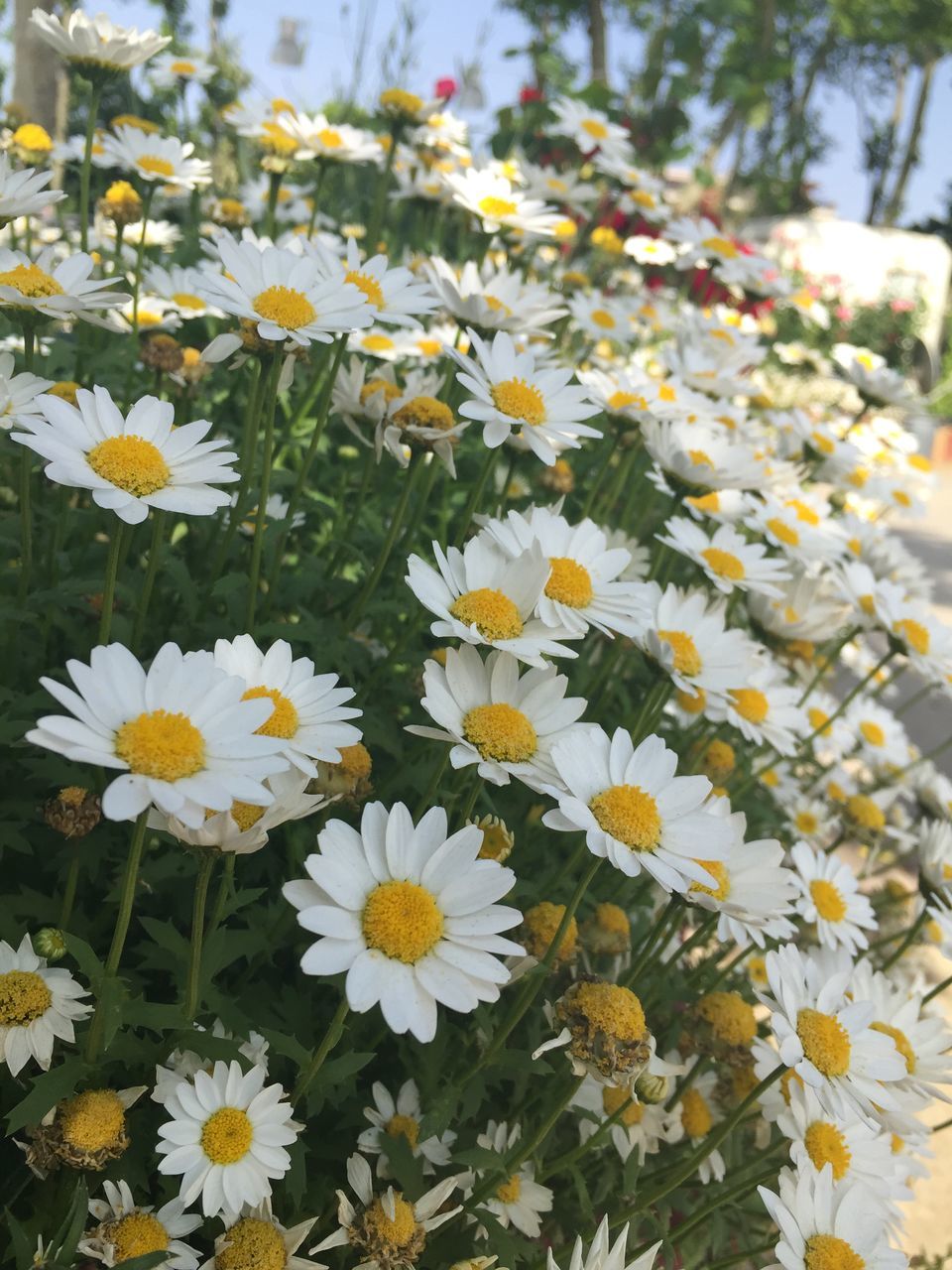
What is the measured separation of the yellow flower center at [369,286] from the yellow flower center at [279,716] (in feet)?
2.62

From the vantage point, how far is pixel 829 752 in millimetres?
2936

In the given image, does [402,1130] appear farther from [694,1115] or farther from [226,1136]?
[694,1115]

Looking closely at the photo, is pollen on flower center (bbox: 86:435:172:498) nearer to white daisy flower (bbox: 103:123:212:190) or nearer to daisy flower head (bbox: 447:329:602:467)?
daisy flower head (bbox: 447:329:602:467)

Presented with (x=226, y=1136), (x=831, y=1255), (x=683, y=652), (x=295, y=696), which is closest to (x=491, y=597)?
(x=295, y=696)

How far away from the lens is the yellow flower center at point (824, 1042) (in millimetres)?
1188

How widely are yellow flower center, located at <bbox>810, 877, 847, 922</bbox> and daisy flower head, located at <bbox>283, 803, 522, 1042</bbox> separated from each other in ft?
2.86

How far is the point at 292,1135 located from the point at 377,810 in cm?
39

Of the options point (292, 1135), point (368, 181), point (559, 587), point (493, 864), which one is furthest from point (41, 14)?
point (368, 181)

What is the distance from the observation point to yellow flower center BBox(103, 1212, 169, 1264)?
999mm

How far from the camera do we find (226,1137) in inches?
40.7

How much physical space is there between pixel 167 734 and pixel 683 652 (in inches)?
32.1

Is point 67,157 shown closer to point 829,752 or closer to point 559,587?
point 559,587

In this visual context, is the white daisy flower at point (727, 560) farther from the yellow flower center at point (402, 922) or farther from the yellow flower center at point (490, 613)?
the yellow flower center at point (402, 922)

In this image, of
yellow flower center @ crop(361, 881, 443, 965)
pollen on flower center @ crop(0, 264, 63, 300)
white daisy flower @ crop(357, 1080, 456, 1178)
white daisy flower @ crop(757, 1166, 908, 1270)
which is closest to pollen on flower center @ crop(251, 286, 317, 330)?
pollen on flower center @ crop(0, 264, 63, 300)
